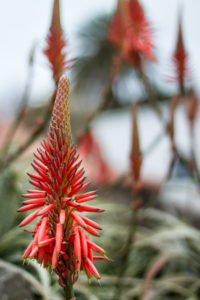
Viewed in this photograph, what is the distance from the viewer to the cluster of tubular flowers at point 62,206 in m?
0.45

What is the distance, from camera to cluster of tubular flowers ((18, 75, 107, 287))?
0.45 metres

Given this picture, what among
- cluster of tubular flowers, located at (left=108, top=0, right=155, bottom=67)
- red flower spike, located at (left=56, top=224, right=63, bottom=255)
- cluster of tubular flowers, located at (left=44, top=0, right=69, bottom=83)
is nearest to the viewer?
red flower spike, located at (left=56, top=224, right=63, bottom=255)

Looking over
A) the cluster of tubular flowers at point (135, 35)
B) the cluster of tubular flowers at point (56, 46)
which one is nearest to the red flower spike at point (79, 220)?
the cluster of tubular flowers at point (56, 46)

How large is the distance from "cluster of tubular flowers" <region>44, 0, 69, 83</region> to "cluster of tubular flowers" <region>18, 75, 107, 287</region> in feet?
0.93

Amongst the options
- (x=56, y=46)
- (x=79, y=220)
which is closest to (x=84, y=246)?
(x=79, y=220)

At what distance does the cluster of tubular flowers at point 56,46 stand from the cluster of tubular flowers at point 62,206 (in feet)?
0.93

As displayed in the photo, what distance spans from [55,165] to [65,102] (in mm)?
86

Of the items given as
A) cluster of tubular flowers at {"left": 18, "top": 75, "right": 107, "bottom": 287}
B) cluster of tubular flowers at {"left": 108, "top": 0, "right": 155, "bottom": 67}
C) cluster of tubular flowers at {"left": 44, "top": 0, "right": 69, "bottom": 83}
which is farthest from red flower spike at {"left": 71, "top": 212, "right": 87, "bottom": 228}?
cluster of tubular flowers at {"left": 108, "top": 0, "right": 155, "bottom": 67}

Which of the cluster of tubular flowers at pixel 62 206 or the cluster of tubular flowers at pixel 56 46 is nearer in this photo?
the cluster of tubular flowers at pixel 62 206

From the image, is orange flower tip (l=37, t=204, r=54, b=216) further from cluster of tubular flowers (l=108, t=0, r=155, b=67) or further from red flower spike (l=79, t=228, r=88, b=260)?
cluster of tubular flowers (l=108, t=0, r=155, b=67)

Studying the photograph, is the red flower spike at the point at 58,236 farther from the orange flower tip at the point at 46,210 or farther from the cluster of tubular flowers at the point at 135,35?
the cluster of tubular flowers at the point at 135,35

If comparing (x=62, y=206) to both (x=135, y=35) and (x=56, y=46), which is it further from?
(x=135, y=35)

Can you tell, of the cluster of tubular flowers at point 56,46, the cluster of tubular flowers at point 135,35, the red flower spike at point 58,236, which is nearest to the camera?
the red flower spike at point 58,236

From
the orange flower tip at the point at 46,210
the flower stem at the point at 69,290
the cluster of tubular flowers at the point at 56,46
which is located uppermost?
the cluster of tubular flowers at the point at 56,46
